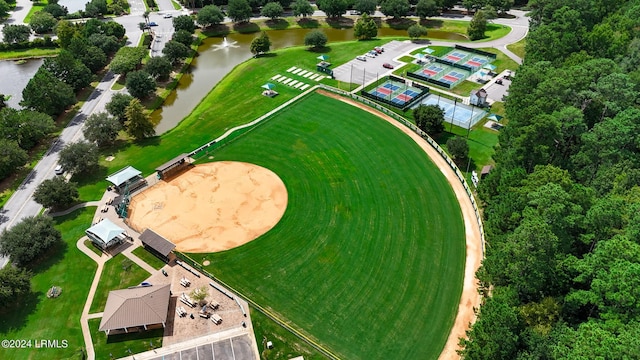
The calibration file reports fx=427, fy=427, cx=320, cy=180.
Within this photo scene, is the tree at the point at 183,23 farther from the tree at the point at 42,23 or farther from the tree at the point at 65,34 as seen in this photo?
the tree at the point at 42,23

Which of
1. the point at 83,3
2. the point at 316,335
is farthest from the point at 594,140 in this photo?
the point at 83,3

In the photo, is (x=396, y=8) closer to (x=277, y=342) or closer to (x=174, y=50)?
(x=174, y=50)

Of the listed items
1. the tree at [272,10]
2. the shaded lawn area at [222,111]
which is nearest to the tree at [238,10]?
the tree at [272,10]

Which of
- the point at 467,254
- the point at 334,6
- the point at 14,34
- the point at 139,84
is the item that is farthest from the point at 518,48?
the point at 14,34

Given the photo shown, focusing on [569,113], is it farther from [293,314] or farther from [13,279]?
[13,279]

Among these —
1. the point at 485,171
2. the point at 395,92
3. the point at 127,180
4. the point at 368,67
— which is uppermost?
the point at 368,67

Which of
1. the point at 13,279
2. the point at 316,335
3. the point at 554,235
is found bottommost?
the point at 316,335
